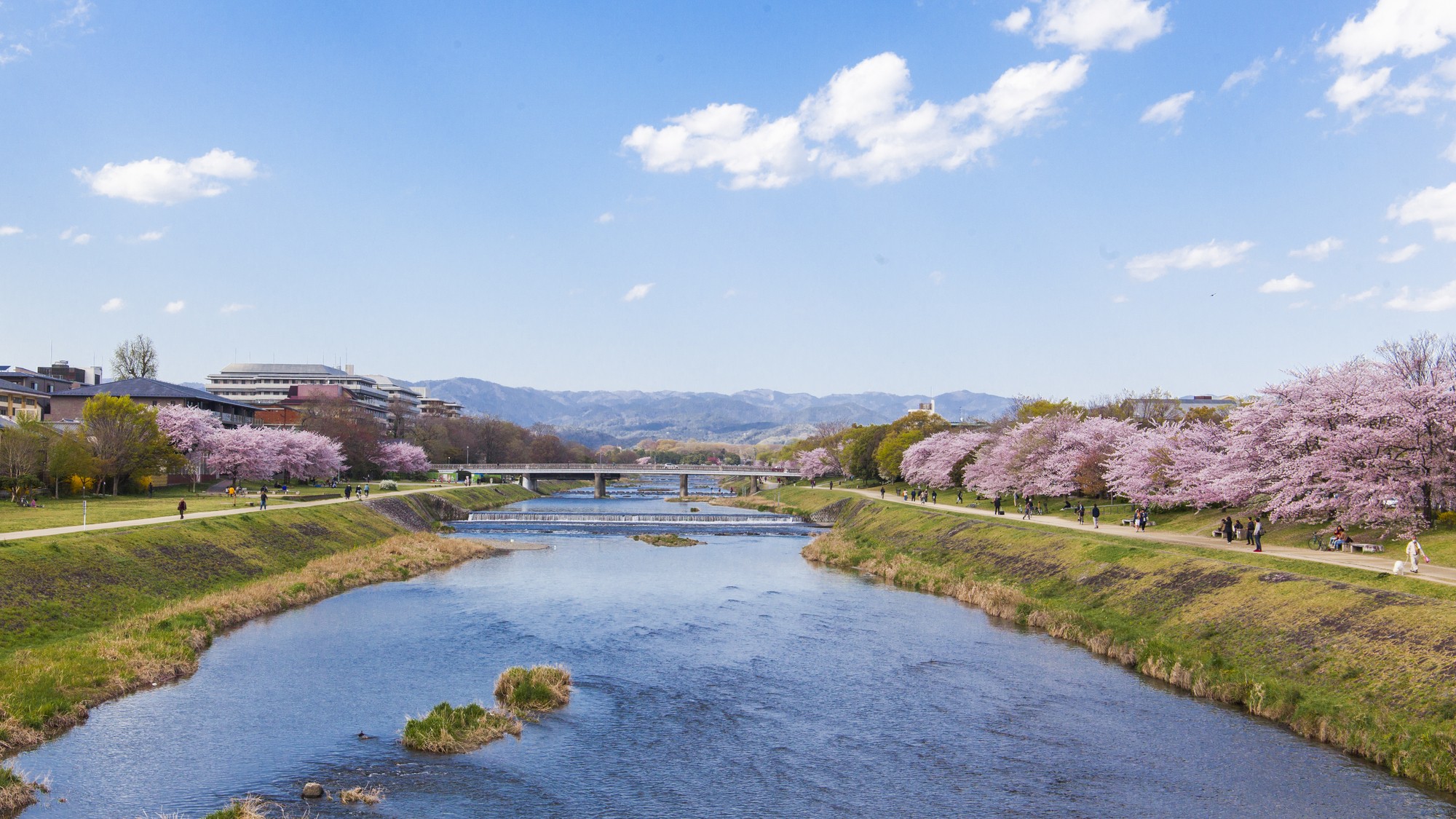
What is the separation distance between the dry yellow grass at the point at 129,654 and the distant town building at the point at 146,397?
68393 mm

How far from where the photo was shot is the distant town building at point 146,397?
10606cm

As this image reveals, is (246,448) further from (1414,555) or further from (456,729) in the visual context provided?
(1414,555)

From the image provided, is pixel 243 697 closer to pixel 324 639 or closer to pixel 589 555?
pixel 324 639

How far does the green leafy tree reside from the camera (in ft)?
246

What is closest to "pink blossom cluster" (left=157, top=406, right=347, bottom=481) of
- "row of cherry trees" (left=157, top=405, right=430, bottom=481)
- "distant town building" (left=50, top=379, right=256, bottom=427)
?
"row of cherry trees" (left=157, top=405, right=430, bottom=481)

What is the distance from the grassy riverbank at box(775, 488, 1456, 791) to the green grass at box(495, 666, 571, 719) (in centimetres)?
2068

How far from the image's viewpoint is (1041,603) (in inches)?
1779

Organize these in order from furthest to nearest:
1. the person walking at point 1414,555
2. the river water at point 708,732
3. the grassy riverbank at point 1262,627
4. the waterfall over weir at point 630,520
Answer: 1. the waterfall over weir at point 630,520
2. the person walking at point 1414,555
3. the grassy riverbank at point 1262,627
4. the river water at point 708,732

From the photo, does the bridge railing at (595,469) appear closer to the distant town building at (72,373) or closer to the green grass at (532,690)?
the distant town building at (72,373)

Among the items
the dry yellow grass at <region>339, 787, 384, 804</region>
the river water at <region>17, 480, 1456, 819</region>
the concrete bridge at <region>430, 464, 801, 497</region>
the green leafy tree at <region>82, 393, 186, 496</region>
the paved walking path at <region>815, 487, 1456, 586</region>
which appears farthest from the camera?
the concrete bridge at <region>430, 464, 801, 497</region>

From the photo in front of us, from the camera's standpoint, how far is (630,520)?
345 ft

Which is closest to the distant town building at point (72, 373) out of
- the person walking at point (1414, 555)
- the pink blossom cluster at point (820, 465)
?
the pink blossom cluster at point (820, 465)

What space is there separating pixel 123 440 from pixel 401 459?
64250mm

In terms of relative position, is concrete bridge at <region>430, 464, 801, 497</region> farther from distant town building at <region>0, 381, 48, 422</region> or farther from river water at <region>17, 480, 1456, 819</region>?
river water at <region>17, 480, 1456, 819</region>
